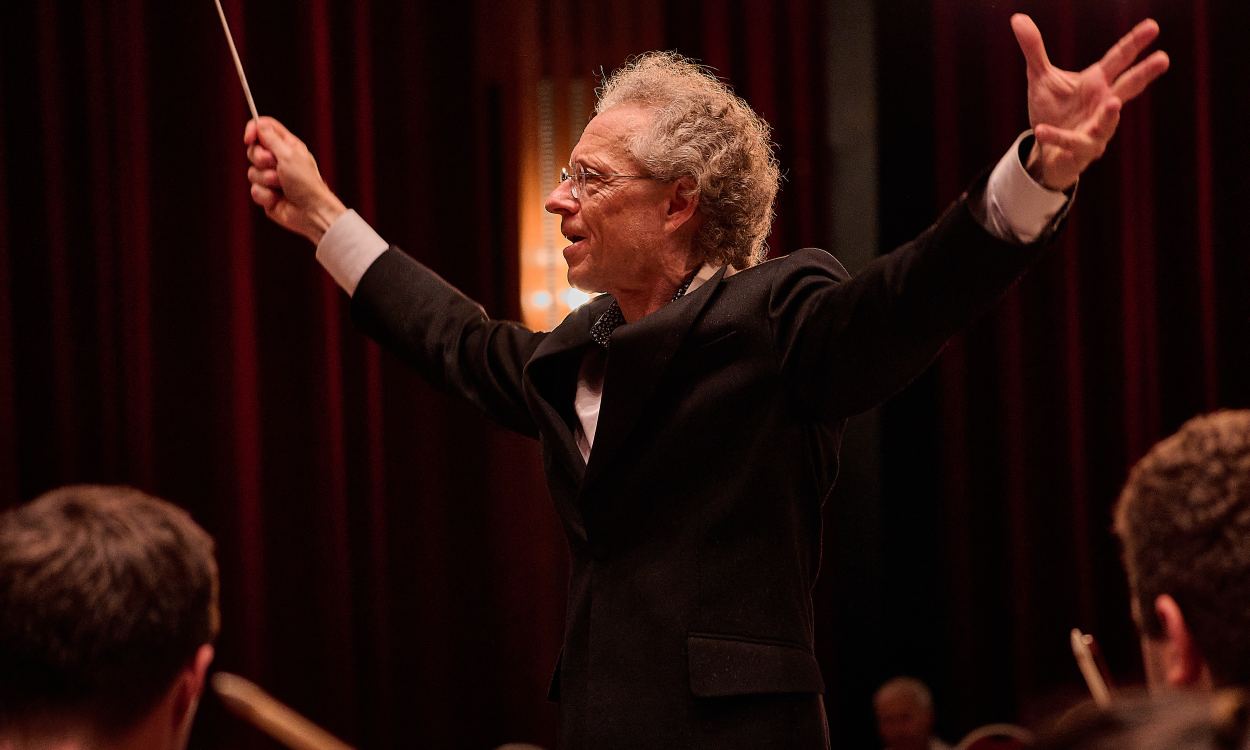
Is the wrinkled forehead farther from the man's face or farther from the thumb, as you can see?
the thumb

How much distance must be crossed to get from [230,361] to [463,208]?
79cm

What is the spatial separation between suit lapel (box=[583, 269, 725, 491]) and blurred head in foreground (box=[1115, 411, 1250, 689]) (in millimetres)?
678

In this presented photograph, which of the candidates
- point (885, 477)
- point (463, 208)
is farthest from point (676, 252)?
point (885, 477)

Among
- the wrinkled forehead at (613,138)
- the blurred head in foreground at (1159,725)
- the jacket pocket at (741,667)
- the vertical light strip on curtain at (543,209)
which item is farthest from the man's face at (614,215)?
the vertical light strip on curtain at (543,209)

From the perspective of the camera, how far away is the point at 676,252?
6.10 feet

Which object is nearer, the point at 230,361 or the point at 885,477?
the point at 230,361

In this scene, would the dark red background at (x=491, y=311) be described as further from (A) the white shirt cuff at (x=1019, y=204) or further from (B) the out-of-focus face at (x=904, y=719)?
(A) the white shirt cuff at (x=1019, y=204)

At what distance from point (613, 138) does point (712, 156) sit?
0.47 feet

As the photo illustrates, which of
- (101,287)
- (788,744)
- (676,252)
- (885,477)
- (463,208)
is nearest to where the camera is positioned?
(788,744)

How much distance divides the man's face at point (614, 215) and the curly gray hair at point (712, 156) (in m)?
0.03

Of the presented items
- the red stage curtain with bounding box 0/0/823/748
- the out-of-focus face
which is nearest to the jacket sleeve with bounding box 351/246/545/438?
the red stage curtain with bounding box 0/0/823/748

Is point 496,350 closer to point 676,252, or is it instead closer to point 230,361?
point 676,252

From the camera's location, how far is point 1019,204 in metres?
1.36

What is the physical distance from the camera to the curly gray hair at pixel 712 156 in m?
1.86
